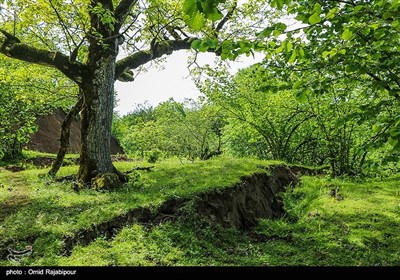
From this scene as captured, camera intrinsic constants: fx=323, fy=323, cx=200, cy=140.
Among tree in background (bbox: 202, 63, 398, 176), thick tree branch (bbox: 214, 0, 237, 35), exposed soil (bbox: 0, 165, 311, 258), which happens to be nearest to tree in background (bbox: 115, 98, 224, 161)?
tree in background (bbox: 202, 63, 398, 176)

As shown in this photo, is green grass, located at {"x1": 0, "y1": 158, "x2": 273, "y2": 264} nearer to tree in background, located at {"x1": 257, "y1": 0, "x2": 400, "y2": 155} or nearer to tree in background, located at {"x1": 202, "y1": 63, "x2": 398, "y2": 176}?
tree in background, located at {"x1": 257, "y1": 0, "x2": 400, "y2": 155}

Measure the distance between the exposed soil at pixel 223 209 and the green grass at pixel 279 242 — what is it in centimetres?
25

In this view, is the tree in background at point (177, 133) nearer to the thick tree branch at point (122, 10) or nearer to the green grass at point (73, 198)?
the green grass at point (73, 198)

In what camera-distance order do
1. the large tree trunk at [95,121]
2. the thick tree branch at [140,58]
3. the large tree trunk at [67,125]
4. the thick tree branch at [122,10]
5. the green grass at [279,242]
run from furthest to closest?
the thick tree branch at [140,58]
the large tree trunk at [67,125]
the thick tree branch at [122,10]
the large tree trunk at [95,121]
the green grass at [279,242]

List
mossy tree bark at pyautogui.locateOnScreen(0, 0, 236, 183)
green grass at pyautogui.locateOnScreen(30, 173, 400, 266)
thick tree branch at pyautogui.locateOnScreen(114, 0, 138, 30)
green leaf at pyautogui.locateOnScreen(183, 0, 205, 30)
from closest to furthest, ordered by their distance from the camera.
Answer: green leaf at pyautogui.locateOnScreen(183, 0, 205, 30) < green grass at pyautogui.locateOnScreen(30, 173, 400, 266) < mossy tree bark at pyautogui.locateOnScreen(0, 0, 236, 183) < thick tree branch at pyautogui.locateOnScreen(114, 0, 138, 30)

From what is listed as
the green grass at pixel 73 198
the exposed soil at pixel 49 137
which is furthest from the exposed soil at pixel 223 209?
the exposed soil at pixel 49 137

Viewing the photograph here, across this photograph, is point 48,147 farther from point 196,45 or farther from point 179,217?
point 196,45

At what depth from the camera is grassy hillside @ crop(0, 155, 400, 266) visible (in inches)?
209

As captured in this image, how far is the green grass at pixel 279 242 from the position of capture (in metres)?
5.25

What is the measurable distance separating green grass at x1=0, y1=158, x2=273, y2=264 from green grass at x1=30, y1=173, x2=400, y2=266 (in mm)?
622

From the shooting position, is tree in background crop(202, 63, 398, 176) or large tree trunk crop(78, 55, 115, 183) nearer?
large tree trunk crop(78, 55, 115, 183)

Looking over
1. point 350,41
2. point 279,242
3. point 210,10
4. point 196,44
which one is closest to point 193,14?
point 210,10

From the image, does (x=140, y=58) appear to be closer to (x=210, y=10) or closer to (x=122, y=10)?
(x=122, y=10)
